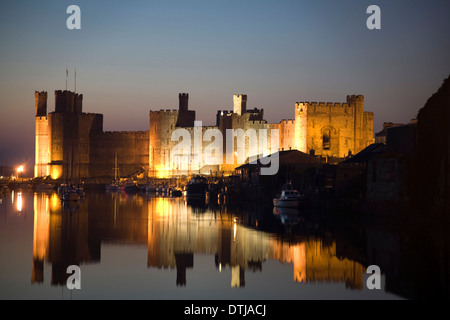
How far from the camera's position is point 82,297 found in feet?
36.9

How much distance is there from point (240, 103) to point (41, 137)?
1828 cm

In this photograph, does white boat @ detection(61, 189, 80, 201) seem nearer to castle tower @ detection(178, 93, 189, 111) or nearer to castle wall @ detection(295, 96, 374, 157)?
castle wall @ detection(295, 96, 374, 157)

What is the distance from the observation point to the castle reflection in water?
13.9m

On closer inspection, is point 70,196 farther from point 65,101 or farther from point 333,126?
point 65,101

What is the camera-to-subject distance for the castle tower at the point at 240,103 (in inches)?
2046

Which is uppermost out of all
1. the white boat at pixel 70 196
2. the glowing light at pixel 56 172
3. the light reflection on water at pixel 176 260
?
the glowing light at pixel 56 172

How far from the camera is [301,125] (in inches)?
1662

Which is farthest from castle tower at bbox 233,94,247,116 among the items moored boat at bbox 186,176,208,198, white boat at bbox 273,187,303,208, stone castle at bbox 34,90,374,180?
white boat at bbox 273,187,303,208

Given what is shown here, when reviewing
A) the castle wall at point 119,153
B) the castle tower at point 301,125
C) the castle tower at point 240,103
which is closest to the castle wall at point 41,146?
the castle wall at point 119,153

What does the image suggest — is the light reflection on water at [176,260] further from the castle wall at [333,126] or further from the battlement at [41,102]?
the battlement at [41,102]

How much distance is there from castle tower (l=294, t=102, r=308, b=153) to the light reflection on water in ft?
57.1

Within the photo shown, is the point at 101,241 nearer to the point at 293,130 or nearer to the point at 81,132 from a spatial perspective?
the point at 293,130

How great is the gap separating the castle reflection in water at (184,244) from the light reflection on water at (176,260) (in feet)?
0.07

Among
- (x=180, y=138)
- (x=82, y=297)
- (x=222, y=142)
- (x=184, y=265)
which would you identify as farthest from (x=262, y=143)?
(x=82, y=297)
